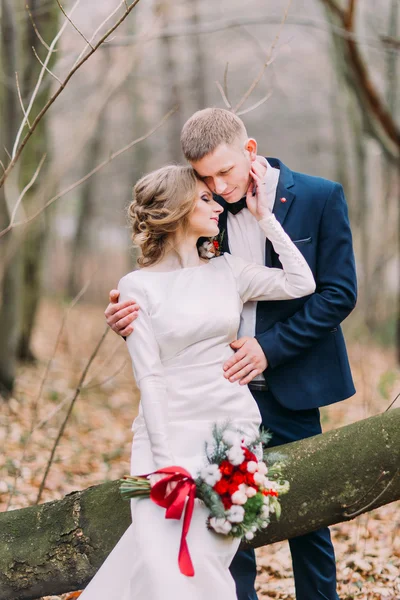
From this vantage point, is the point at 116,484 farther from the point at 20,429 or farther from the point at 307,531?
the point at 20,429

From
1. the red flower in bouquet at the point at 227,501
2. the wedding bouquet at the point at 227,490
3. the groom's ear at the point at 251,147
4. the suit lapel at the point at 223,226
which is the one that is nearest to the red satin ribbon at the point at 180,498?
the wedding bouquet at the point at 227,490

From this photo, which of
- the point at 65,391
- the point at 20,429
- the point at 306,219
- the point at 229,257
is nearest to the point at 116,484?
the point at 229,257

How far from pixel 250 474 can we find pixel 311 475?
0.45m

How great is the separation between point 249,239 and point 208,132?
1.82 feet

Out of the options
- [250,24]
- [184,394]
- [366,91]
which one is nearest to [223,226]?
[184,394]

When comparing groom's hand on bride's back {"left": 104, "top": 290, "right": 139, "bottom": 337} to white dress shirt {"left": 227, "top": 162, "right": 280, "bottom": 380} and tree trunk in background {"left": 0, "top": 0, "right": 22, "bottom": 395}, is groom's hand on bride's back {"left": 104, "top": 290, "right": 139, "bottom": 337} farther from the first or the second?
tree trunk in background {"left": 0, "top": 0, "right": 22, "bottom": 395}

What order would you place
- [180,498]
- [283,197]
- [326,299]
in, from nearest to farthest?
[180,498] → [326,299] → [283,197]

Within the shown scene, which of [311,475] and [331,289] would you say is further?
[331,289]

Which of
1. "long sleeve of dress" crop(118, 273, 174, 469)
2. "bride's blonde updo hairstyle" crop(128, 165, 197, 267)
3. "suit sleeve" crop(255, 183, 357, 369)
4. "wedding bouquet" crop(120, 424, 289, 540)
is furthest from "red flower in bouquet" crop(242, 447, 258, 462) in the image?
"bride's blonde updo hairstyle" crop(128, 165, 197, 267)

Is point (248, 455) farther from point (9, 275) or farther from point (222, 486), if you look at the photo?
point (9, 275)

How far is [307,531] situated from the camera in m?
2.76

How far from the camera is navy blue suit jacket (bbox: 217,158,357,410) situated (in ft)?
9.41

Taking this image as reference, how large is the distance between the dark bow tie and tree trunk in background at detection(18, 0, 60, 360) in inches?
149

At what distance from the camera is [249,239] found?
121 inches
